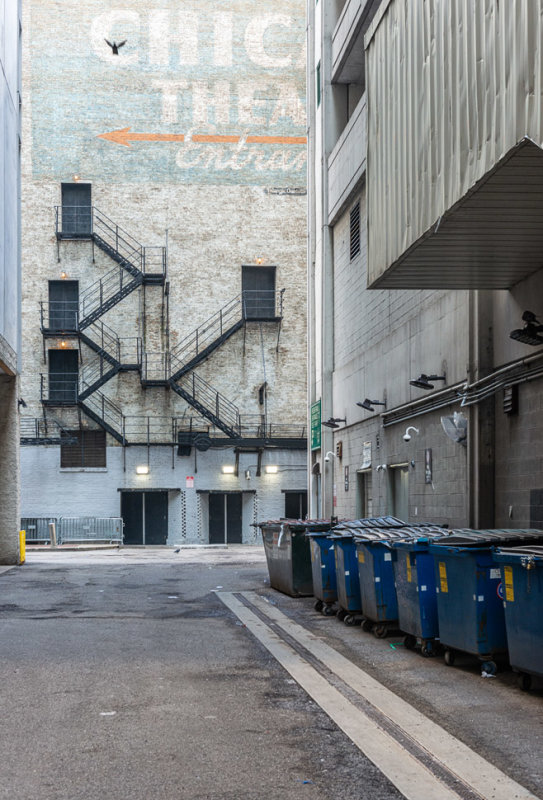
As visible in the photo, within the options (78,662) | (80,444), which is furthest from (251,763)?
(80,444)

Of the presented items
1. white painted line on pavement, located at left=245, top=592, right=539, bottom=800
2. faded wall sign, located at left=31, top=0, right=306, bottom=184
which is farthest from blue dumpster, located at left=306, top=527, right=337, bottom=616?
faded wall sign, located at left=31, top=0, right=306, bottom=184

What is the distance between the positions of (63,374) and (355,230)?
19323 mm

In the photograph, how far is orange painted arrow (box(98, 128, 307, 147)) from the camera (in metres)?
41.7

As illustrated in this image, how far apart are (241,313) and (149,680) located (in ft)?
108

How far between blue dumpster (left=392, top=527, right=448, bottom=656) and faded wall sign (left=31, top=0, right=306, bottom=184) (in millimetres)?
32955

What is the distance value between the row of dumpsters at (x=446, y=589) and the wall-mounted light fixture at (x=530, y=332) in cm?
272

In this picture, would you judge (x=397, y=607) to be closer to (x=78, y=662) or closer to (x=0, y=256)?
(x=78, y=662)

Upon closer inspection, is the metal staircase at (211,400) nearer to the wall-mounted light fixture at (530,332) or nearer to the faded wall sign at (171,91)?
the faded wall sign at (171,91)

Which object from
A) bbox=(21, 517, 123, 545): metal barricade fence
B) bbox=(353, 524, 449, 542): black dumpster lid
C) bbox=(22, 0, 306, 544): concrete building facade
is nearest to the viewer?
bbox=(353, 524, 449, 542): black dumpster lid

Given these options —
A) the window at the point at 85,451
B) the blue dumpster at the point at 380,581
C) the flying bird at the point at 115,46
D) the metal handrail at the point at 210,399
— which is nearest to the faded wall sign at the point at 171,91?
the flying bird at the point at 115,46

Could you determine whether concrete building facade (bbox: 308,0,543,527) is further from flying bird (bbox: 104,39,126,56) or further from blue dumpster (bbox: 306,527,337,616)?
flying bird (bbox: 104,39,126,56)

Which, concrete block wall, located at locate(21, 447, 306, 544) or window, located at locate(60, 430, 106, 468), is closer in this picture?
concrete block wall, located at locate(21, 447, 306, 544)

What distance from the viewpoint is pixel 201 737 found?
7.02m

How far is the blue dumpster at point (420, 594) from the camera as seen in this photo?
10.7 m
